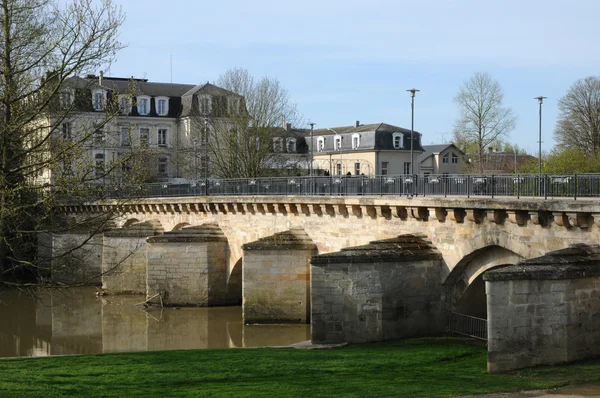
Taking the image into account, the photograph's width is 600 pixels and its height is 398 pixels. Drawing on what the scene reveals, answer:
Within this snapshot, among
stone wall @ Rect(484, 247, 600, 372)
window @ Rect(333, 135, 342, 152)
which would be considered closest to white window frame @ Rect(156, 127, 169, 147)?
window @ Rect(333, 135, 342, 152)

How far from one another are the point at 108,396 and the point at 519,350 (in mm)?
7816

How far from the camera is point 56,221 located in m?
19.7

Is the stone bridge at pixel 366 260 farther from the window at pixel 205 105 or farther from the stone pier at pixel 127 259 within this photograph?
the window at pixel 205 105

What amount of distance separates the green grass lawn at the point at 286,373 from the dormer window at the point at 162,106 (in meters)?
45.1

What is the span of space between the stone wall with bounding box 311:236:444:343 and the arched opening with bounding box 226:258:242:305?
13.8 meters

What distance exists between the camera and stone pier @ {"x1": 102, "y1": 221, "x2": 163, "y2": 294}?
40219mm

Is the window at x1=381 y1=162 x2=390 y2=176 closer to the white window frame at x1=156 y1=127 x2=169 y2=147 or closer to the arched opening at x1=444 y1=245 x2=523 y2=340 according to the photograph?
the white window frame at x1=156 y1=127 x2=169 y2=147

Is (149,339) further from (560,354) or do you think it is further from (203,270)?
(560,354)

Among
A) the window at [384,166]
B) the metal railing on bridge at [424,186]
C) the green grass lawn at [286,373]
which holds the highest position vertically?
the window at [384,166]

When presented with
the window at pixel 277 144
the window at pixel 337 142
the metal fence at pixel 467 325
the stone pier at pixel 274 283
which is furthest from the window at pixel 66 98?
the window at pixel 337 142

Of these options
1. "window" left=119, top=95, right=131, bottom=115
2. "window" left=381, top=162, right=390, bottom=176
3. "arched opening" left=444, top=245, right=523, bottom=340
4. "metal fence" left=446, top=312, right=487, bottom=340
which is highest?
"window" left=381, top=162, right=390, bottom=176

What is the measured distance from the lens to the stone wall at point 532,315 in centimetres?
1678

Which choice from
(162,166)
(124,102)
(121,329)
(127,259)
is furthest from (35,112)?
(162,166)

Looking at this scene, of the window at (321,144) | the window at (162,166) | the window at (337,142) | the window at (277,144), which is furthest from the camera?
the window at (321,144)
